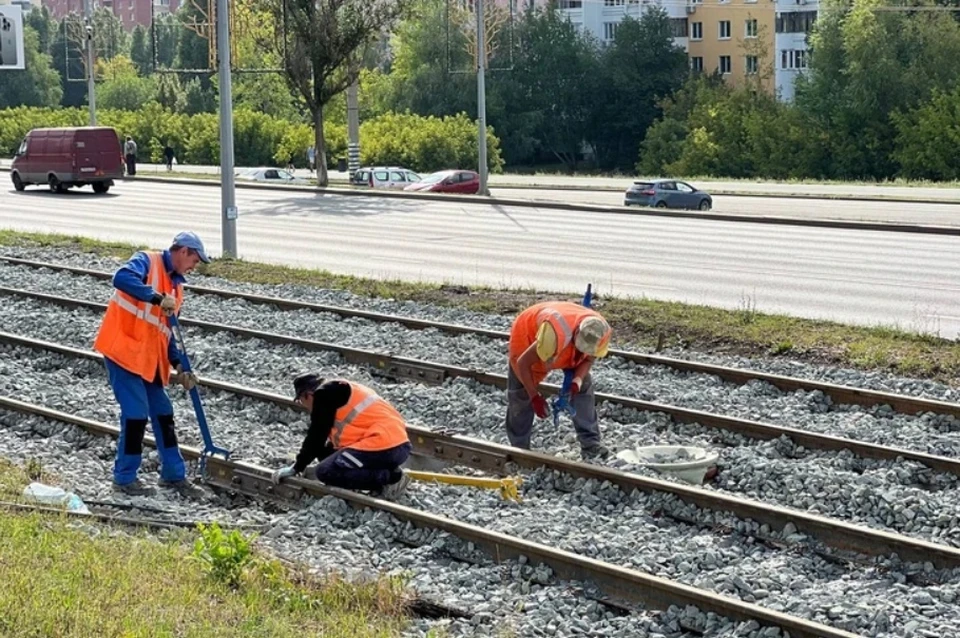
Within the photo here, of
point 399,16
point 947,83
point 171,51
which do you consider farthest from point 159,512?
point 171,51

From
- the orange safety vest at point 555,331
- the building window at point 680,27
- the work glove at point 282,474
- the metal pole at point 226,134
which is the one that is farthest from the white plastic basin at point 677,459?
the building window at point 680,27

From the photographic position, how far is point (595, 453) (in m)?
10.8

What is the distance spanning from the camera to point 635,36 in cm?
9994

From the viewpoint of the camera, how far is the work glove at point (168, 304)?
9547 mm

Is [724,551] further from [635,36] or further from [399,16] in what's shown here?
[635,36]

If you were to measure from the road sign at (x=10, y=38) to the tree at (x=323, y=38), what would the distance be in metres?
19.2

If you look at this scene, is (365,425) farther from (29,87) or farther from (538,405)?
(29,87)

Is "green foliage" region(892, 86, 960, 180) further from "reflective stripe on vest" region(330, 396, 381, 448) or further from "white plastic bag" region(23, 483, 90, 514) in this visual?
"white plastic bag" region(23, 483, 90, 514)

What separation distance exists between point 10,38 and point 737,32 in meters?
80.7

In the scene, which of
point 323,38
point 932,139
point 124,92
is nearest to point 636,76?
point 932,139

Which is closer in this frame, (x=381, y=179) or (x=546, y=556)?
(x=546, y=556)

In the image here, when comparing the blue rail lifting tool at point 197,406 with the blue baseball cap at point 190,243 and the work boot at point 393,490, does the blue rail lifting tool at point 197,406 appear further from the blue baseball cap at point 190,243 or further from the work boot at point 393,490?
the work boot at point 393,490

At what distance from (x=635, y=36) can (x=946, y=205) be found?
202 ft

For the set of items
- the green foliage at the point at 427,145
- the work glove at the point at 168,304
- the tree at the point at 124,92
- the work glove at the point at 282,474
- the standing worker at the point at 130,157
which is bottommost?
the work glove at the point at 282,474
